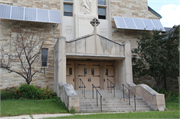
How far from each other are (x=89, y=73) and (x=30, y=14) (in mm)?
6815

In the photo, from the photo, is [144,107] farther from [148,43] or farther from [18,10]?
[18,10]

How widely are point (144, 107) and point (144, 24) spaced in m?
9.51

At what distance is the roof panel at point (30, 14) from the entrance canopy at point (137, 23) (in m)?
7.14

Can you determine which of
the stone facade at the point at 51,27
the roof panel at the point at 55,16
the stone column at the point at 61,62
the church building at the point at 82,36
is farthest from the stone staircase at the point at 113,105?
the roof panel at the point at 55,16

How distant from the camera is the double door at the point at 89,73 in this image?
54.4ft

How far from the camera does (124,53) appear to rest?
1520cm

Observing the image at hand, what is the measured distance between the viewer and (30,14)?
1628 cm

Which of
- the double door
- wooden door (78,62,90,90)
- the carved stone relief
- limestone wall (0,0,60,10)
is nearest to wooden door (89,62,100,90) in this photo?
the double door

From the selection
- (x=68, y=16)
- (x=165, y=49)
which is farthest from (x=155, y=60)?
(x=68, y=16)

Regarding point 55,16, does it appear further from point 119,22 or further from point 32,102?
point 32,102

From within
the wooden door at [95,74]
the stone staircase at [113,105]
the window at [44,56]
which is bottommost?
the stone staircase at [113,105]

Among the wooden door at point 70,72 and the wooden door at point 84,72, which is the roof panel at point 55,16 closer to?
the wooden door at point 70,72

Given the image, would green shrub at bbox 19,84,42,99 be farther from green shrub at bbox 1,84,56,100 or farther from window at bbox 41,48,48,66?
window at bbox 41,48,48,66

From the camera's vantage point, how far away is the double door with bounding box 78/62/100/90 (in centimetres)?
1658
